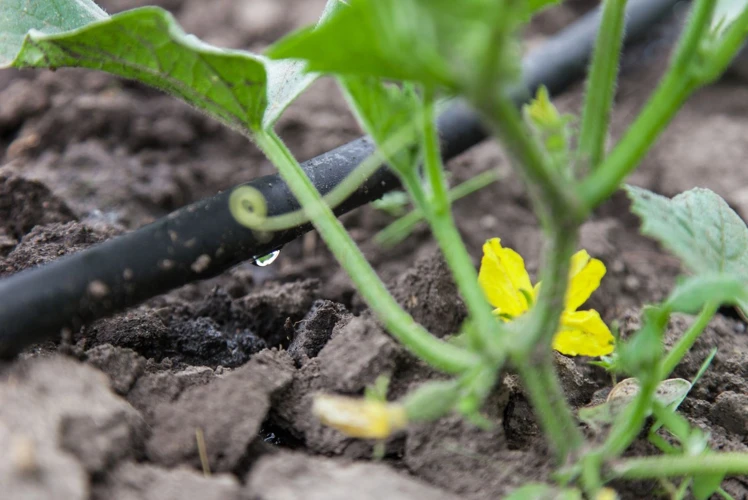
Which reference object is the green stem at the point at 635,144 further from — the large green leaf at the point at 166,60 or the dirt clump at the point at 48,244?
the dirt clump at the point at 48,244

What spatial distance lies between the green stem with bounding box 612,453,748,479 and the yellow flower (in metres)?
0.29

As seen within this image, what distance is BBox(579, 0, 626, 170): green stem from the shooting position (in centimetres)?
97

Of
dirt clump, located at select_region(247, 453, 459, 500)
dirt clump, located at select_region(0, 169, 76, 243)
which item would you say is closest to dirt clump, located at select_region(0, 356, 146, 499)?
dirt clump, located at select_region(247, 453, 459, 500)

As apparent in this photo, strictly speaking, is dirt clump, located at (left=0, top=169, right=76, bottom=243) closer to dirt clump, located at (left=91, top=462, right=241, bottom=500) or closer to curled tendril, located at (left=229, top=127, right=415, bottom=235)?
curled tendril, located at (left=229, top=127, right=415, bottom=235)

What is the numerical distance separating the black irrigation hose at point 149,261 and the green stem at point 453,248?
1.48 ft

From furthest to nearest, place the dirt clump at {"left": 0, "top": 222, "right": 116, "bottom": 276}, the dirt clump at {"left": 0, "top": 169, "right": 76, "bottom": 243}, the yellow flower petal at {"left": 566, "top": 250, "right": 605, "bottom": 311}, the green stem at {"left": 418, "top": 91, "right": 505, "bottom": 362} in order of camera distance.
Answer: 1. the dirt clump at {"left": 0, "top": 169, "right": 76, "bottom": 243}
2. the dirt clump at {"left": 0, "top": 222, "right": 116, "bottom": 276}
3. the yellow flower petal at {"left": 566, "top": 250, "right": 605, "bottom": 311}
4. the green stem at {"left": 418, "top": 91, "right": 505, "bottom": 362}

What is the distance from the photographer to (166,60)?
129cm

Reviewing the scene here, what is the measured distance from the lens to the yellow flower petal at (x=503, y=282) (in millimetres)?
1330

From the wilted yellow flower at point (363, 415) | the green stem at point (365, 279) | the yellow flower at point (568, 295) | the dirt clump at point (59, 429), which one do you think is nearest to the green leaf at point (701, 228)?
the yellow flower at point (568, 295)

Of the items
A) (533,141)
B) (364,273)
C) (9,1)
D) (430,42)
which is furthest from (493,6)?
(9,1)

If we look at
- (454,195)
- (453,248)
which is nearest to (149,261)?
(453,248)

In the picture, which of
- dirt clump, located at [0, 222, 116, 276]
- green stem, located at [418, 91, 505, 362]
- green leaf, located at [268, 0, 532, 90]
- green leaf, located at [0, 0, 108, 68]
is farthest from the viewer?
dirt clump, located at [0, 222, 116, 276]

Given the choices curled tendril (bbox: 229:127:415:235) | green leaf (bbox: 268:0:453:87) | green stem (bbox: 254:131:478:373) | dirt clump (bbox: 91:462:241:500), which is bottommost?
dirt clump (bbox: 91:462:241:500)

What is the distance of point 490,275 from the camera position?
4.38 feet
